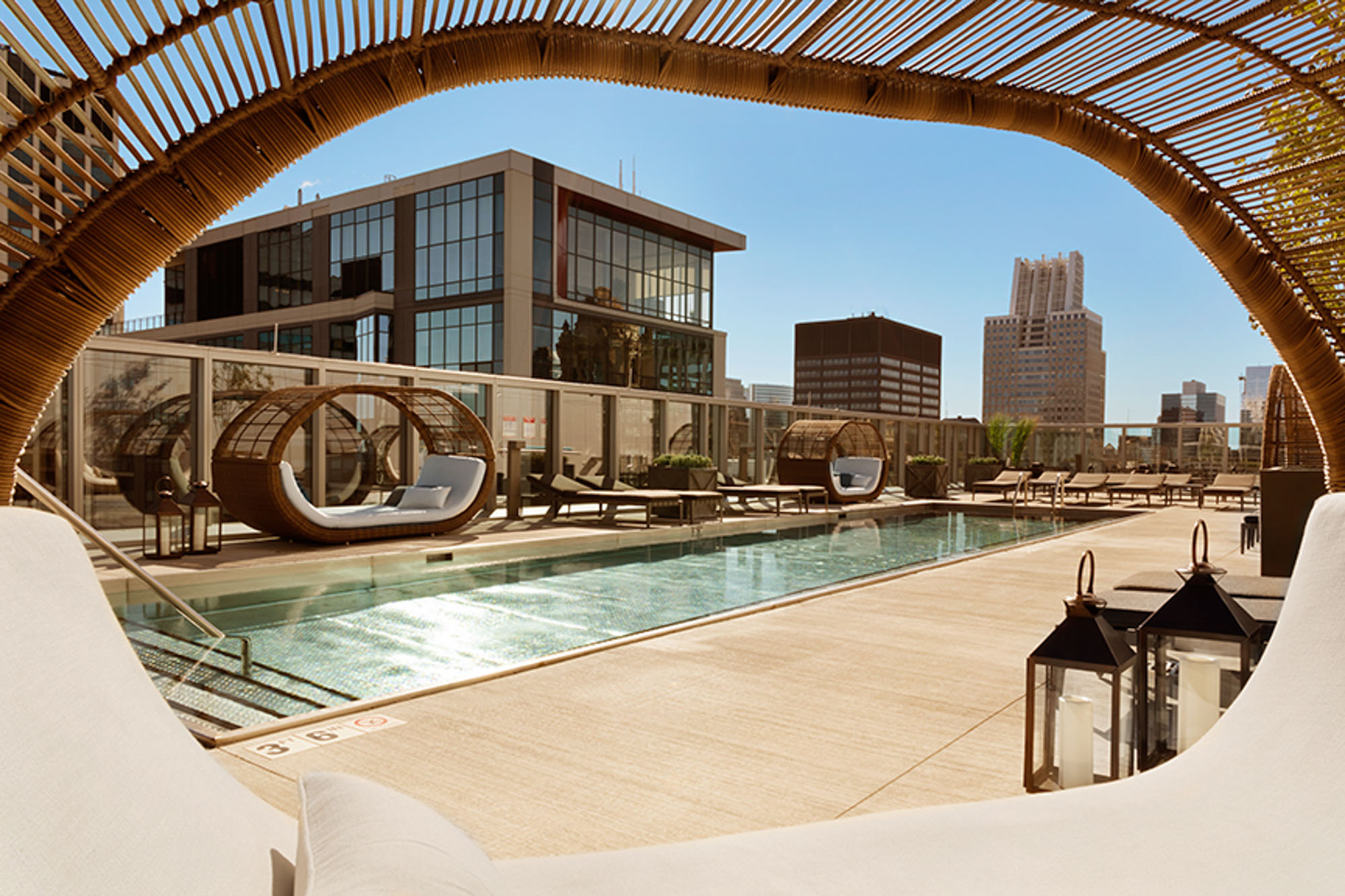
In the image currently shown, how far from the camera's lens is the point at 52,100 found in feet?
5.53

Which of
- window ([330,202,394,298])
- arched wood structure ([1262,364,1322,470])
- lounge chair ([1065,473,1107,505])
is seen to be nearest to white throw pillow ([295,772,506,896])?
arched wood structure ([1262,364,1322,470])

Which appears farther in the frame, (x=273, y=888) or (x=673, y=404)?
(x=673, y=404)

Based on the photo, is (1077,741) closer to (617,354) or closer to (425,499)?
(425,499)

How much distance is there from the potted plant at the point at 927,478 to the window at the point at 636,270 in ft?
44.7

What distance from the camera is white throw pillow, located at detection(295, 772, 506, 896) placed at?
76 centimetres

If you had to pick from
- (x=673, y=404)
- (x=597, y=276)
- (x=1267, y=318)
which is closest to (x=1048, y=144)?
(x=1267, y=318)

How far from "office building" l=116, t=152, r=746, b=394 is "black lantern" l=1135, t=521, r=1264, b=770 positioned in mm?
24327

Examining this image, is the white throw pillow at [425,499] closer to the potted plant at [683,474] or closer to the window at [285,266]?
the potted plant at [683,474]

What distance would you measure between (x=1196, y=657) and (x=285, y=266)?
3228cm

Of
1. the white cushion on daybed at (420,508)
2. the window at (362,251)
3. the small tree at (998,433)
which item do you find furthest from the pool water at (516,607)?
the window at (362,251)

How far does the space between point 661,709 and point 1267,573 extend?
4796mm

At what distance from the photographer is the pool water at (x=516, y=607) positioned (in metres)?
4.16

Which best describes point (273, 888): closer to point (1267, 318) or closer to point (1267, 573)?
point (1267, 318)

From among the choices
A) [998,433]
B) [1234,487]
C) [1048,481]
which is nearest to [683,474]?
[1048,481]
